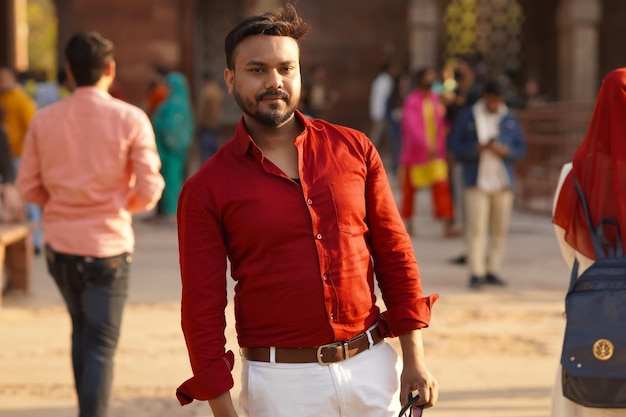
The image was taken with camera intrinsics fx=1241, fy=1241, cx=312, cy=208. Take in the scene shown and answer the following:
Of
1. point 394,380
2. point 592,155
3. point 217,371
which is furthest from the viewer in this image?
point 592,155

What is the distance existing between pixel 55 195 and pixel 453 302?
4.57 metres

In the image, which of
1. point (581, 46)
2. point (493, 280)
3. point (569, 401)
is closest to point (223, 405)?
point (569, 401)

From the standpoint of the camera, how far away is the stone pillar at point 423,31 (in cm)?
2100

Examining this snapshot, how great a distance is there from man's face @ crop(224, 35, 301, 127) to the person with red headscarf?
1057mm

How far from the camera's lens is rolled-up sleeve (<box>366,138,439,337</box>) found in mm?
3244

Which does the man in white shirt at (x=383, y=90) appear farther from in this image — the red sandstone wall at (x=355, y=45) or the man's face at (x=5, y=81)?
the man's face at (x=5, y=81)

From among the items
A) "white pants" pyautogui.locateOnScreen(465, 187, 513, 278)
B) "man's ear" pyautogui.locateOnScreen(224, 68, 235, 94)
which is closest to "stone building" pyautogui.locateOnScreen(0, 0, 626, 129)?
"white pants" pyautogui.locateOnScreen(465, 187, 513, 278)

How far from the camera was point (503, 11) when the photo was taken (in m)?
25.1

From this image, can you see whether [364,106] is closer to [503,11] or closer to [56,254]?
[503,11]

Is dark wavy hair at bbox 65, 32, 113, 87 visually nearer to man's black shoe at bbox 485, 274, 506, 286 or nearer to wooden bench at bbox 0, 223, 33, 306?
wooden bench at bbox 0, 223, 33, 306

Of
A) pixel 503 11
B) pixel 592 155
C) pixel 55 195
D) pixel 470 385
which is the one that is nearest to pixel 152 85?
pixel 470 385

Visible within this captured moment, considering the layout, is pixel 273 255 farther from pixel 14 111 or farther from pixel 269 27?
pixel 14 111

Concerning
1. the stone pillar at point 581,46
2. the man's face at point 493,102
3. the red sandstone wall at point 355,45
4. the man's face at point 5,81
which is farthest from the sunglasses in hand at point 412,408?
the red sandstone wall at point 355,45

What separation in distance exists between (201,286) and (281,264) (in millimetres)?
209
